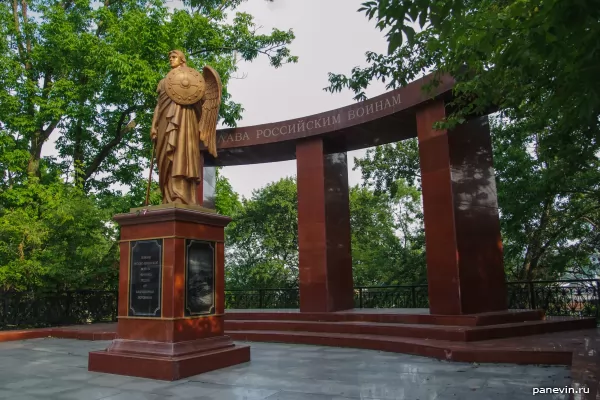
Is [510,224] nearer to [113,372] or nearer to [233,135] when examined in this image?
[233,135]

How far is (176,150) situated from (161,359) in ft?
10.6

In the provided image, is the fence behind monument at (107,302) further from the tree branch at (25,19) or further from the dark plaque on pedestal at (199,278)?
the tree branch at (25,19)

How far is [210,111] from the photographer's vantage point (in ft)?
26.7

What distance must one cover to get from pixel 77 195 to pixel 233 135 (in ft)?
18.2

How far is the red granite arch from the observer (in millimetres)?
9594

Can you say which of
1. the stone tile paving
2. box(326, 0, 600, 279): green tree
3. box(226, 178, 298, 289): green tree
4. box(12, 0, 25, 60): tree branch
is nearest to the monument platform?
the stone tile paving

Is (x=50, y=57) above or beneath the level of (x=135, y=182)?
above

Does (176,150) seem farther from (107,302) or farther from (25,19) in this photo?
(25,19)

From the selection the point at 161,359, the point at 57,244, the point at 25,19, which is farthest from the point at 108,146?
the point at 161,359

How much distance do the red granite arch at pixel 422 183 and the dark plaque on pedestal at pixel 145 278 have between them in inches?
209

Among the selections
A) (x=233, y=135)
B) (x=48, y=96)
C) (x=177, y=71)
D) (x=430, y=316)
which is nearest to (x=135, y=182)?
(x=48, y=96)

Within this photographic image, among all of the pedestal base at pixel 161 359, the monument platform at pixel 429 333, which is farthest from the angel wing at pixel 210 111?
the monument platform at pixel 429 333

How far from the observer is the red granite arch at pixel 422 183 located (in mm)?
9594

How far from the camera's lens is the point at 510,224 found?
40.3 ft
